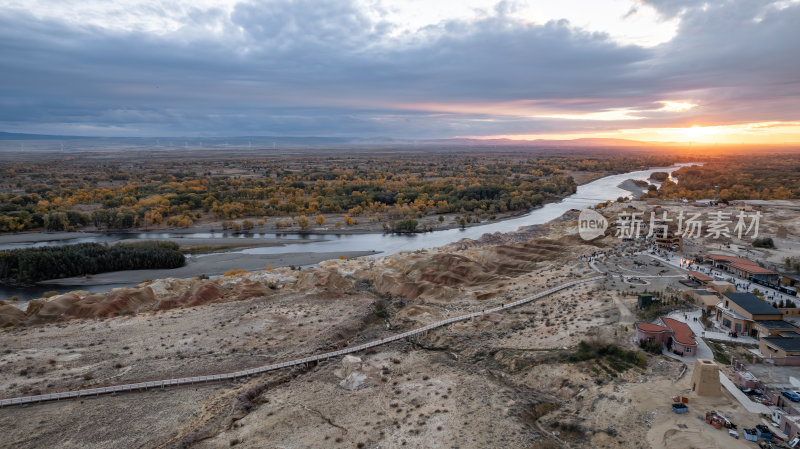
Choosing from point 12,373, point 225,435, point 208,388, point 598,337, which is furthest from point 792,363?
point 12,373

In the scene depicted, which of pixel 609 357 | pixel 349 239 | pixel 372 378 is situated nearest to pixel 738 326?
pixel 609 357

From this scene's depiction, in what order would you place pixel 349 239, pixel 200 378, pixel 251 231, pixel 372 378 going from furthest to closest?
pixel 251 231 → pixel 349 239 → pixel 200 378 → pixel 372 378

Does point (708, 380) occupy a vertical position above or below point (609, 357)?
above

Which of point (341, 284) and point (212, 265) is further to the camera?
point (212, 265)

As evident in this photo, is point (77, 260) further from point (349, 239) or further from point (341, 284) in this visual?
point (349, 239)

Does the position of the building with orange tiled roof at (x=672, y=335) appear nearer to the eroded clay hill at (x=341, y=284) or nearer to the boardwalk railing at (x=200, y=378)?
the boardwalk railing at (x=200, y=378)

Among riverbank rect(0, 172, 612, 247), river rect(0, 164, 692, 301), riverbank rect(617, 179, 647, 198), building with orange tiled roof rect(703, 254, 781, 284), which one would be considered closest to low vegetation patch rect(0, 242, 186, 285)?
river rect(0, 164, 692, 301)

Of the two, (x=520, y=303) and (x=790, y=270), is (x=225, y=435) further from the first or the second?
(x=790, y=270)

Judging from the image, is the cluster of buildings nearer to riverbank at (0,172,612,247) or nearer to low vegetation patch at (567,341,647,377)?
low vegetation patch at (567,341,647,377)
